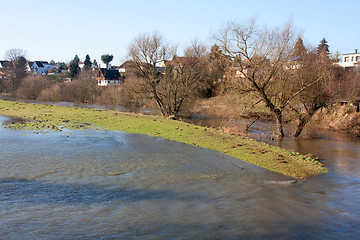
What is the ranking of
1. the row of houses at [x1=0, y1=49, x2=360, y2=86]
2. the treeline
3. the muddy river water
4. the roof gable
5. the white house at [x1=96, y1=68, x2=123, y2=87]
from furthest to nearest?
the roof gable < the white house at [x1=96, y1=68, x2=123, y2=87] < the row of houses at [x1=0, y1=49, x2=360, y2=86] < the treeline < the muddy river water

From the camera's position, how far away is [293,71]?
26.5 m

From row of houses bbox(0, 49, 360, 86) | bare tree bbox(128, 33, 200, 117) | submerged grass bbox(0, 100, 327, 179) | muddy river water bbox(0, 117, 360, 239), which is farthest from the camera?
row of houses bbox(0, 49, 360, 86)

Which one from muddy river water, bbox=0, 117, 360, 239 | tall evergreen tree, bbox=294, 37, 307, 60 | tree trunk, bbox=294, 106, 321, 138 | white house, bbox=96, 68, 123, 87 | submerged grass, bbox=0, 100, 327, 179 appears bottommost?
muddy river water, bbox=0, 117, 360, 239

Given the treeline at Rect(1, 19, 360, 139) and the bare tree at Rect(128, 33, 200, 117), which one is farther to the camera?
the bare tree at Rect(128, 33, 200, 117)

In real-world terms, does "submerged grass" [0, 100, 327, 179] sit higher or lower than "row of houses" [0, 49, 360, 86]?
lower

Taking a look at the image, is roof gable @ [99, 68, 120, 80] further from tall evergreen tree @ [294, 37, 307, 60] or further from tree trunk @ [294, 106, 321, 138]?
tall evergreen tree @ [294, 37, 307, 60]

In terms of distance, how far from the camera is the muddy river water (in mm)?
8180

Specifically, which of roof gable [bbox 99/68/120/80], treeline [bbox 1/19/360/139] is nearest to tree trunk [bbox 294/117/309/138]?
treeline [bbox 1/19/360/139]

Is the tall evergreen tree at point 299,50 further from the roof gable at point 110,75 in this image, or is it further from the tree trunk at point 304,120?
the roof gable at point 110,75

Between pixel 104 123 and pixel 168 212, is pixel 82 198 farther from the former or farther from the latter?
pixel 104 123

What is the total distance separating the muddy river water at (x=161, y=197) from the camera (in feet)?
26.8

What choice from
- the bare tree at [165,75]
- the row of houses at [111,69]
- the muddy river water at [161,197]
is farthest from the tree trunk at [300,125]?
the bare tree at [165,75]

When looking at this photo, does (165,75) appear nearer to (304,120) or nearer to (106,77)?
(304,120)

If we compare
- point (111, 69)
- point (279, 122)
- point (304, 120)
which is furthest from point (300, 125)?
point (111, 69)
